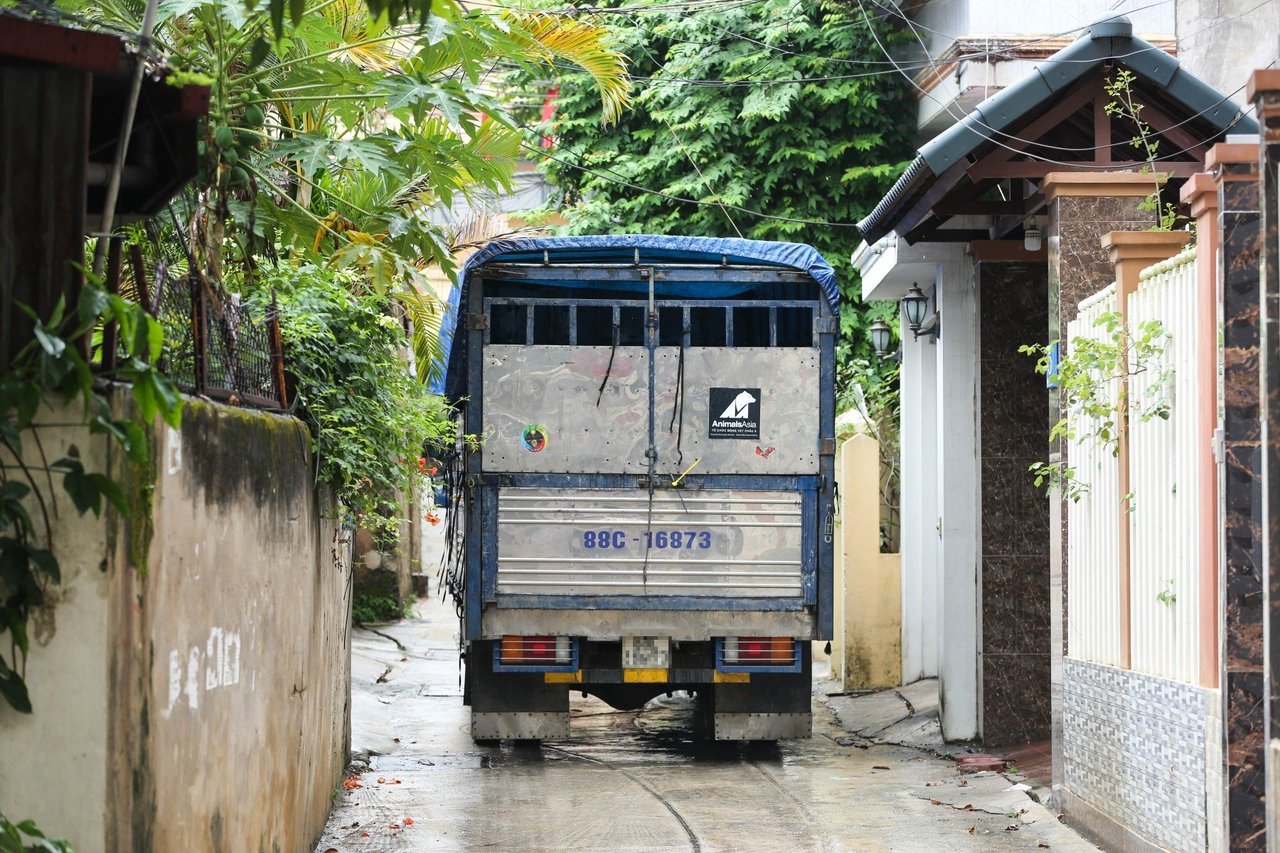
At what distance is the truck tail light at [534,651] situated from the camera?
11211mm

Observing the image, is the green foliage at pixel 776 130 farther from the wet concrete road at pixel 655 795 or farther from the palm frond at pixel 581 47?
the palm frond at pixel 581 47

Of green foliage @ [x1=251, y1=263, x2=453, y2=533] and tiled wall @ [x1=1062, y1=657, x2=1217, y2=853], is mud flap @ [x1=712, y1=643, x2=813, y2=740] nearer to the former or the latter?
tiled wall @ [x1=1062, y1=657, x2=1217, y2=853]

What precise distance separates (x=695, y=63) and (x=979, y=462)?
11.7 meters

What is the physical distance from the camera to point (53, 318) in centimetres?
418

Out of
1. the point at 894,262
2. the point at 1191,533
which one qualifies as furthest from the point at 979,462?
the point at 1191,533

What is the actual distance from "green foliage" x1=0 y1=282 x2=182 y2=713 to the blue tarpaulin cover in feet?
22.4

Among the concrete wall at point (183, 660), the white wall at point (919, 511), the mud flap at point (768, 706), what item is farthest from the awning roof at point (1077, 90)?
the concrete wall at point (183, 660)

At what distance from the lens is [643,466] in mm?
11172

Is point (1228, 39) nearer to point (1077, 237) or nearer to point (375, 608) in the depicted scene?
point (1077, 237)

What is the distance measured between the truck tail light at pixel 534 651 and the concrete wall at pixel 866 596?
18.6ft

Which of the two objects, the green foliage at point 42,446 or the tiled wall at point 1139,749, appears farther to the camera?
the tiled wall at point 1139,749

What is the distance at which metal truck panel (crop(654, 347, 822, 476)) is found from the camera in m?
11.2

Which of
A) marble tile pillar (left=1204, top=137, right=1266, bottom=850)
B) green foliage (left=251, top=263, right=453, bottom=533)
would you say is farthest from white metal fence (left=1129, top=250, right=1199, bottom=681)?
green foliage (left=251, top=263, right=453, bottom=533)

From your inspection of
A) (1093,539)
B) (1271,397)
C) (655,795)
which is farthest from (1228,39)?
(1271,397)
